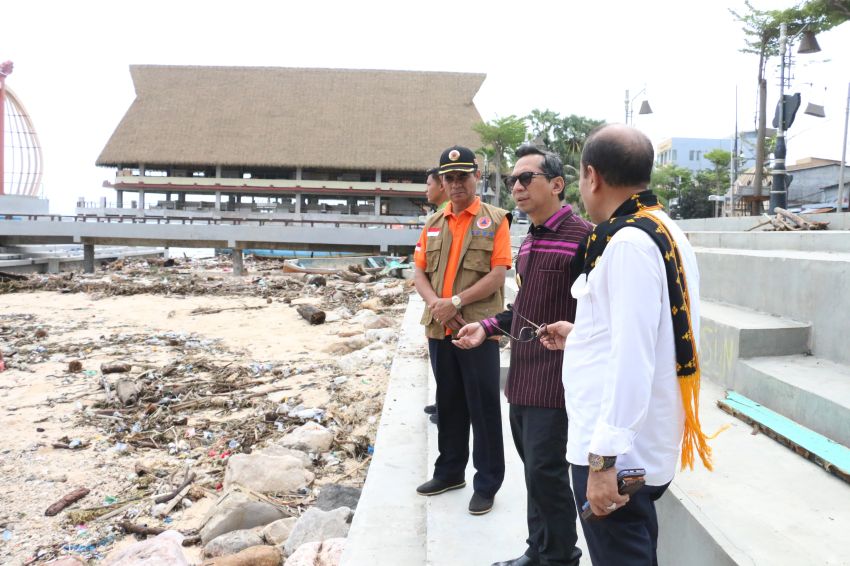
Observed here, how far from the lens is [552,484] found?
2068 millimetres

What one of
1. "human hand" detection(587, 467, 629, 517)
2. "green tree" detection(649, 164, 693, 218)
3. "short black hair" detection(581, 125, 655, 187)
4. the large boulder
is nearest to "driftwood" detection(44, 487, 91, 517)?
the large boulder

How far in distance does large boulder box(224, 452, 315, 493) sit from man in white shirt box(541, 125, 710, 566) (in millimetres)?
2921

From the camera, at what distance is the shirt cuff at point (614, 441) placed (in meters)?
1.43

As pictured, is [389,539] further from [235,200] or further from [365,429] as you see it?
[235,200]

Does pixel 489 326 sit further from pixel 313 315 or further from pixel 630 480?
pixel 313 315

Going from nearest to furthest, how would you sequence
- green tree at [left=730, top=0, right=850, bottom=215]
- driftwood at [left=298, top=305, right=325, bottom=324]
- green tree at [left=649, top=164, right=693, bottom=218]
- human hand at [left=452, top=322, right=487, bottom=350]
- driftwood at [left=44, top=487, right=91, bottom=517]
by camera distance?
human hand at [left=452, top=322, right=487, bottom=350] < driftwood at [left=44, top=487, right=91, bottom=517] < driftwood at [left=298, top=305, right=325, bottom=324] < green tree at [left=730, top=0, right=850, bottom=215] < green tree at [left=649, top=164, right=693, bottom=218]

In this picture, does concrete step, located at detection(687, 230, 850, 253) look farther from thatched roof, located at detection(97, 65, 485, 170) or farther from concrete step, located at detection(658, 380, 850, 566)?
thatched roof, located at detection(97, 65, 485, 170)

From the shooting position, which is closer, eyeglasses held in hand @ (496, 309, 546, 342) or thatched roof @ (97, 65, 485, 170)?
eyeglasses held in hand @ (496, 309, 546, 342)

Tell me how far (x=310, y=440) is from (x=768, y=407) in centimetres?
327

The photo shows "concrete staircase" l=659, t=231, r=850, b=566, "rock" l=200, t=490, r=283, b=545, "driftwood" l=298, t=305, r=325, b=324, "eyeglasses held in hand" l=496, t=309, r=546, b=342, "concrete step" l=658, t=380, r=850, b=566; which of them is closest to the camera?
"concrete step" l=658, t=380, r=850, b=566

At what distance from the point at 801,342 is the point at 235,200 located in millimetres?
37482

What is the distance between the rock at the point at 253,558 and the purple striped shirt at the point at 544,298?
1740 mm

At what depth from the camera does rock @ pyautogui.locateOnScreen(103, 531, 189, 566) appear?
3.03 meters

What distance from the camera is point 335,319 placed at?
1145 cm
